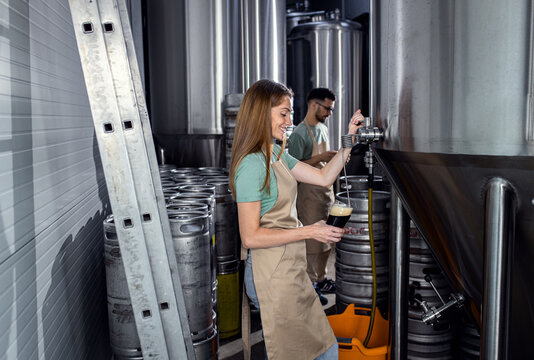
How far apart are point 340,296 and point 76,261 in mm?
1662

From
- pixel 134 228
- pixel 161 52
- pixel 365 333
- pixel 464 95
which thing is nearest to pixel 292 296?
pixel 134 228

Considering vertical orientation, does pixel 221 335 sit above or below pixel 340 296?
below

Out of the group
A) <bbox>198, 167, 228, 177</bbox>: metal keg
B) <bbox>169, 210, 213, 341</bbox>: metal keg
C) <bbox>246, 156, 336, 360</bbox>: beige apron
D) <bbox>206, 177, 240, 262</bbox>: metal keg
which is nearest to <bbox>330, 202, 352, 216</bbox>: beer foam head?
<bbox>246, 156, 336, 360</bbox>: beige apron

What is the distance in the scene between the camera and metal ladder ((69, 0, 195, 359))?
1.30 m

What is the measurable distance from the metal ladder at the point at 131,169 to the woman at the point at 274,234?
1.23ft

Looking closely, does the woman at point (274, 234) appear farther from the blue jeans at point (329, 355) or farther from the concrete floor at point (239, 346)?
the concrete floor at point (239, 346)

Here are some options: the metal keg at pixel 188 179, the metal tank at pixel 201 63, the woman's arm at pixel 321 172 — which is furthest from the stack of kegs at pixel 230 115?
the woman's arm at pixel 321 172

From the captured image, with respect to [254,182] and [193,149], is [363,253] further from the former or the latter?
[193,149]

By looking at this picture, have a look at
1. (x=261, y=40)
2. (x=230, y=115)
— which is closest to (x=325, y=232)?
(x=230, y=115)

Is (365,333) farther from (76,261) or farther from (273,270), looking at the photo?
(76,261)

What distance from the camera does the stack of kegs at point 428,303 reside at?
7.87 ft

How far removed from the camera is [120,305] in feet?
5.62

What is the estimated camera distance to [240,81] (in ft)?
12.9

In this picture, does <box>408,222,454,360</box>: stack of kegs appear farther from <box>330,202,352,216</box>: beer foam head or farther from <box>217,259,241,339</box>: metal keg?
<box>217,259,241,339</box>: metal keg
